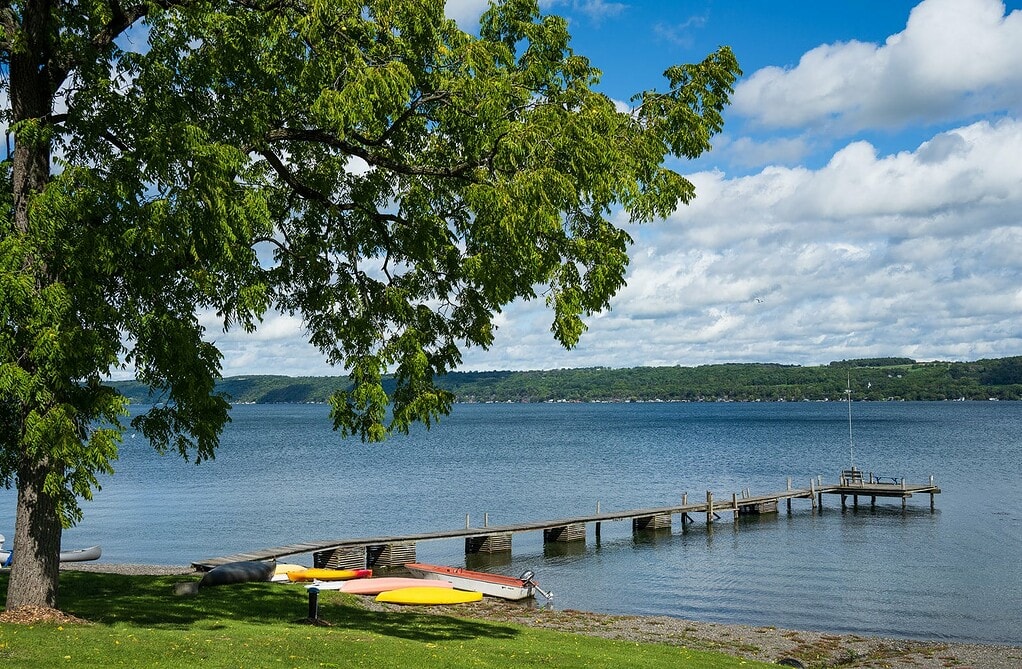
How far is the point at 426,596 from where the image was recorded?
28594 millimetres

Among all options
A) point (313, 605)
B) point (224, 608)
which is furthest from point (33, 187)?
point (224, 608)

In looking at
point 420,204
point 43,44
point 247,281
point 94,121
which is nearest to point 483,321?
point 420,204

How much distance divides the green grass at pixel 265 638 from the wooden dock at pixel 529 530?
30.0ft

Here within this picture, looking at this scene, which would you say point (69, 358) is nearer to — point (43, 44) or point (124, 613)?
point (43, 44)

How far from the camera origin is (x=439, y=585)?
30.8 meters

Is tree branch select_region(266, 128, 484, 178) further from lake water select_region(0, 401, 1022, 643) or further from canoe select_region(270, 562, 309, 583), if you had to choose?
lake water select_region(0, 401, 1022, 643)

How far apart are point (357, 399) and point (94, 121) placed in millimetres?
5463

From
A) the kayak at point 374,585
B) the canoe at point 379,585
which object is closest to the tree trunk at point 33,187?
the kayak at point 374,585

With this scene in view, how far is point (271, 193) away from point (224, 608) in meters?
10.2

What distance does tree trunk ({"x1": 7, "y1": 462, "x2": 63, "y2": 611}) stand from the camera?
46.4ft

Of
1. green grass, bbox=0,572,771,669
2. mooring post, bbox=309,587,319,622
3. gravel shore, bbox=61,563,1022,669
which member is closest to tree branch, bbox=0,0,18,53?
green grass, bbox=0,572,771,669

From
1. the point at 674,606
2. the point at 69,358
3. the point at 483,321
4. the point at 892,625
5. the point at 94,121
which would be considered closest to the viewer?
the point at 69,358

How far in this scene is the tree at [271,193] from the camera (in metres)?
12.1

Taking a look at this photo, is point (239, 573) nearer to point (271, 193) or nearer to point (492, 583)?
point (492, 583)
